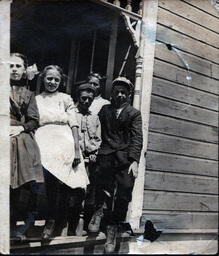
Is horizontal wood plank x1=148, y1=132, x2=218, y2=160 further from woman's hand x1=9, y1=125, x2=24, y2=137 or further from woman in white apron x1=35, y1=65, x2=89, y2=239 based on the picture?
woman's hand x1=9, y1=125, x2=24, y2=137

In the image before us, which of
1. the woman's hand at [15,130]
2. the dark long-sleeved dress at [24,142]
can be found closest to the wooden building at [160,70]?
the dark long-sleeved dress at [24,142]

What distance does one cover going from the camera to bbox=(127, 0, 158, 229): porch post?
460 cm

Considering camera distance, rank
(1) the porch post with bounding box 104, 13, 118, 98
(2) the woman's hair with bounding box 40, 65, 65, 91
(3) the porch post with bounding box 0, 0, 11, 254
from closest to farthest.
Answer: (3) the porch post with bounding box 0, 0, 11, 254
(2) the woman's hair with bounding box 40, 65, 65, 91
(1) the porch post with bounding box 104, 13, 118, 98

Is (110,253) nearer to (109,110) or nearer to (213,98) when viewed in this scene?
(109,110)

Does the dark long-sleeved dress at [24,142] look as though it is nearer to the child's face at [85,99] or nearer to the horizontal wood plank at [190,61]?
the child's face at [85,99]

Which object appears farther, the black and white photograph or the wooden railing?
the wooden railing

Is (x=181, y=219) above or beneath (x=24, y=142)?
beneath

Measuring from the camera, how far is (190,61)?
4930 mm

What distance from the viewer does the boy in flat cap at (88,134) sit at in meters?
4.26

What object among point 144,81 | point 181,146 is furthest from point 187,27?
point 181,146

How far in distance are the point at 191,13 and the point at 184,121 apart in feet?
4.16

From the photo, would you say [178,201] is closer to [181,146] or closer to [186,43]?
[181,146]

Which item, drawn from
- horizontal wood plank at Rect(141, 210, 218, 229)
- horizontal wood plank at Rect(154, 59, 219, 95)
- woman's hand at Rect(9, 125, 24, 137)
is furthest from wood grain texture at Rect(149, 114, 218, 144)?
woman's hand at Rect(9, 125, 24, 137)

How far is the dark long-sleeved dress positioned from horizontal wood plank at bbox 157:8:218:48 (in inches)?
70.6
